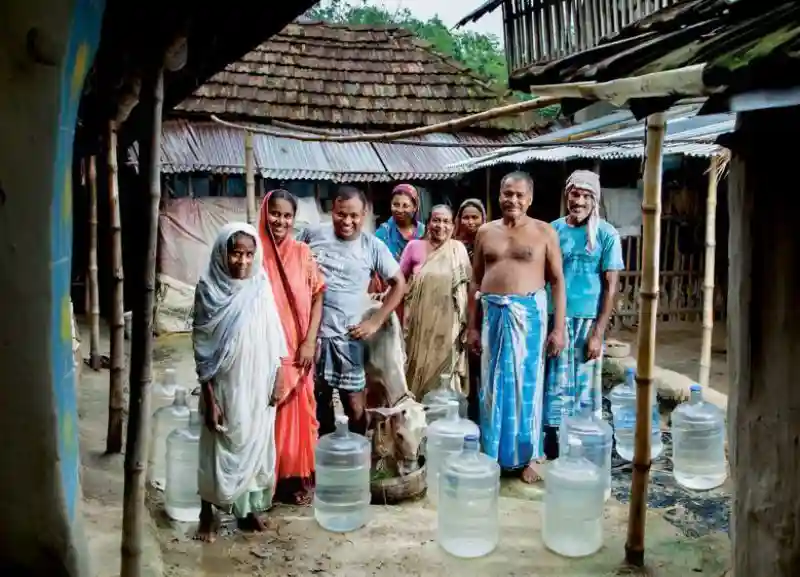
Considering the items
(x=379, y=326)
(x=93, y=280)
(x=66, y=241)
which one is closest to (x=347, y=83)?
(x=93, y=280)

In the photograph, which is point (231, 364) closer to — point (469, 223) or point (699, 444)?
point (469, 223)

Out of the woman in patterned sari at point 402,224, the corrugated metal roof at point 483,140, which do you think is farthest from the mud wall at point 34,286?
the corrugated metal roof at point 483,140

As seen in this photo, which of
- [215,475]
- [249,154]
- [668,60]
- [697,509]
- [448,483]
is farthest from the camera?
[249,154]

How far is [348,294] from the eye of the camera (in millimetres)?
4633

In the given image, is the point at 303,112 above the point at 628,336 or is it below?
above

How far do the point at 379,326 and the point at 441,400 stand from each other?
2.75ft

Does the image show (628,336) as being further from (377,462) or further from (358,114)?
(377,462)

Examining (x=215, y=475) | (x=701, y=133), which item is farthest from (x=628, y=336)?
(x=215, y=475)

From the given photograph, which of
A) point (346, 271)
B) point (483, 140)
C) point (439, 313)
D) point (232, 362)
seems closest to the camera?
point (232, 362)

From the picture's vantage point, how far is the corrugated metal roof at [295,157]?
39.0 ft

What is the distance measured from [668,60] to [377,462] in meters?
2.84

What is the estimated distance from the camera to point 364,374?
478cm

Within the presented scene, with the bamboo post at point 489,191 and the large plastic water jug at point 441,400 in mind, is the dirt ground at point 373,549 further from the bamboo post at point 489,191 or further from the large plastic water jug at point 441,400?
the bamboo post at point 489,191

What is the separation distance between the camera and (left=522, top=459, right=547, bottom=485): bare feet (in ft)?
15.7
